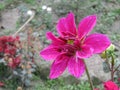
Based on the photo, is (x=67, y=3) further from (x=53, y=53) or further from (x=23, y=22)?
(x=53, y=53)

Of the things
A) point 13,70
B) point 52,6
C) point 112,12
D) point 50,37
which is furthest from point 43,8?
point 50,37

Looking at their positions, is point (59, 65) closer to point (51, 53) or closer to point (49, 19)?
point (51, 53)

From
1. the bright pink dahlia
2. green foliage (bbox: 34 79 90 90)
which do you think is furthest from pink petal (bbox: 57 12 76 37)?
green foliage (bbox: 34 79 90 90)

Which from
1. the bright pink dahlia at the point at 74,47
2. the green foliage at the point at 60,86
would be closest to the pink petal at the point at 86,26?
the bright pink dahlia at the point at 74,47

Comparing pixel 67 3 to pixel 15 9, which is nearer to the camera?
pixel 67 3

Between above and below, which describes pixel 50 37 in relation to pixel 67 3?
above

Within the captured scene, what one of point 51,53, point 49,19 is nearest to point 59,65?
point 51,53

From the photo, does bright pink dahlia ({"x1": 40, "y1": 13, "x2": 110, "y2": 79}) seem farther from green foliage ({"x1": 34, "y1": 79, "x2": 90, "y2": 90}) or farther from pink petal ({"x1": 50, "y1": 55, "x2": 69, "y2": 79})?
green foliage ({"x1": 34, "y1": 79, "x2": 90, "y2": 90})
